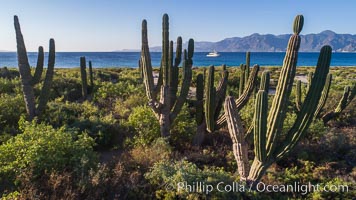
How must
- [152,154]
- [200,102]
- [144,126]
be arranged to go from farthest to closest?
[144,126] < [200,102] < [152,154]

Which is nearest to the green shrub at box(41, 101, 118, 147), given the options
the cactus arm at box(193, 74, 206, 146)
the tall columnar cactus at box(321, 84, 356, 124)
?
the cactus arm at box(193, 74, 206, 146)

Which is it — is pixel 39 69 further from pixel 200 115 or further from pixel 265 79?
pixel 265 79

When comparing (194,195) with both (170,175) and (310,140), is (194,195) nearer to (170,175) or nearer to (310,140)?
(170,175)

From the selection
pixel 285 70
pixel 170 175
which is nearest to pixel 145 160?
pixel 170 175

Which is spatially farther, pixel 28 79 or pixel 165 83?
pixel 28 79

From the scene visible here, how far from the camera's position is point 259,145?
16.1 ft

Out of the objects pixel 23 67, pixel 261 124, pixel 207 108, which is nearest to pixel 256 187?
pixel 261 124

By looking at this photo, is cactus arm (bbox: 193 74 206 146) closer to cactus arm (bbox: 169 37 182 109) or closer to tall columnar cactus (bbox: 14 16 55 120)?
cactus arm (bbox: 169 37 182 109)

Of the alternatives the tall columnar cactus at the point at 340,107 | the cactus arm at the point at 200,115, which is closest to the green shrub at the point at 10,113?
the cactus arm at the point at 200,115

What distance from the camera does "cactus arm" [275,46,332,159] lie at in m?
4.96

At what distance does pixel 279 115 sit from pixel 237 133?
2.74 feet

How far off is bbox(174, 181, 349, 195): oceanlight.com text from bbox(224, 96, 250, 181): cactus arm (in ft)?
1.15

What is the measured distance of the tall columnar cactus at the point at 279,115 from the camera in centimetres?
466

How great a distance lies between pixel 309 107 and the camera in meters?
5.14
